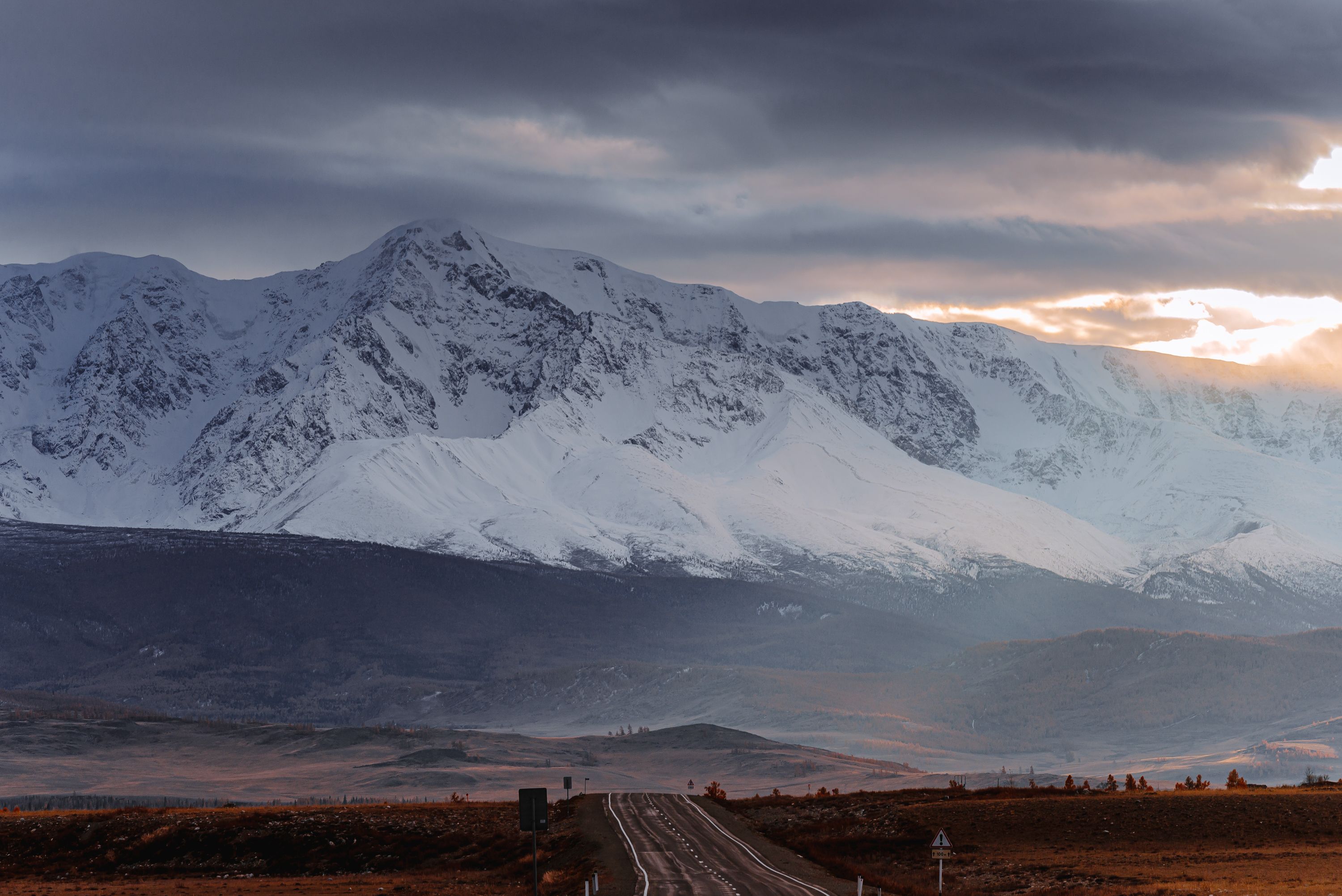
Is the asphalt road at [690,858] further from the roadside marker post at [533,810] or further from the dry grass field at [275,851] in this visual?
the roadside marker post at [533,810]

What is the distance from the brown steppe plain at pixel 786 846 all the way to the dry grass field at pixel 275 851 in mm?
188

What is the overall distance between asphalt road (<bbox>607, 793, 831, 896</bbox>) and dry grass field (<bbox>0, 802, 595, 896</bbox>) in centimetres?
421

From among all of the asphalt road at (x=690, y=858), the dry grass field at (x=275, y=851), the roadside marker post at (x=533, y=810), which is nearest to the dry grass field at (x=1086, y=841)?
the asphalt road at (x=690, y=858)

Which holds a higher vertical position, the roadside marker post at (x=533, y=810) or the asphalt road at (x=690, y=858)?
the roadside marker post at (x=533, y=810)

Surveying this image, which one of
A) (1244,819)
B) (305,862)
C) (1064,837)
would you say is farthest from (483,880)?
(1244,819)

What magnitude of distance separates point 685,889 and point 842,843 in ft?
93.7

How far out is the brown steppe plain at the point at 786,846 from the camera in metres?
90.4

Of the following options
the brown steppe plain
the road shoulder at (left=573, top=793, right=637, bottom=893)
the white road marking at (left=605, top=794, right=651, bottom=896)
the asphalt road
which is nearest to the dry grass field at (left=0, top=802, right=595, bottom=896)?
the brown steppe plain

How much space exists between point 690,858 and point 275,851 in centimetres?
3354

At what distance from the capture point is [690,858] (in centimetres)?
9781

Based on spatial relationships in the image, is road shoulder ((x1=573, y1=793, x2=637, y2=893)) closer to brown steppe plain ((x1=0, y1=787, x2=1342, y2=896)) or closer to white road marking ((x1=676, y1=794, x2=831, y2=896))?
brown steppe plain ((x1=0, y1=787, x2=1342, y2=896))

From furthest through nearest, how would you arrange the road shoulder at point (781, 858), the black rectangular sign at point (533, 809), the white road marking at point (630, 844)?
the road shoulder at point (781, 858), the white road marking at point (630, 844), the black rectangular sign at point (533, 809)

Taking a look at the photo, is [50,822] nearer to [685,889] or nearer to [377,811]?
[377,811]

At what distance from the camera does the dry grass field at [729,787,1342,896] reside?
8594 centimetres
